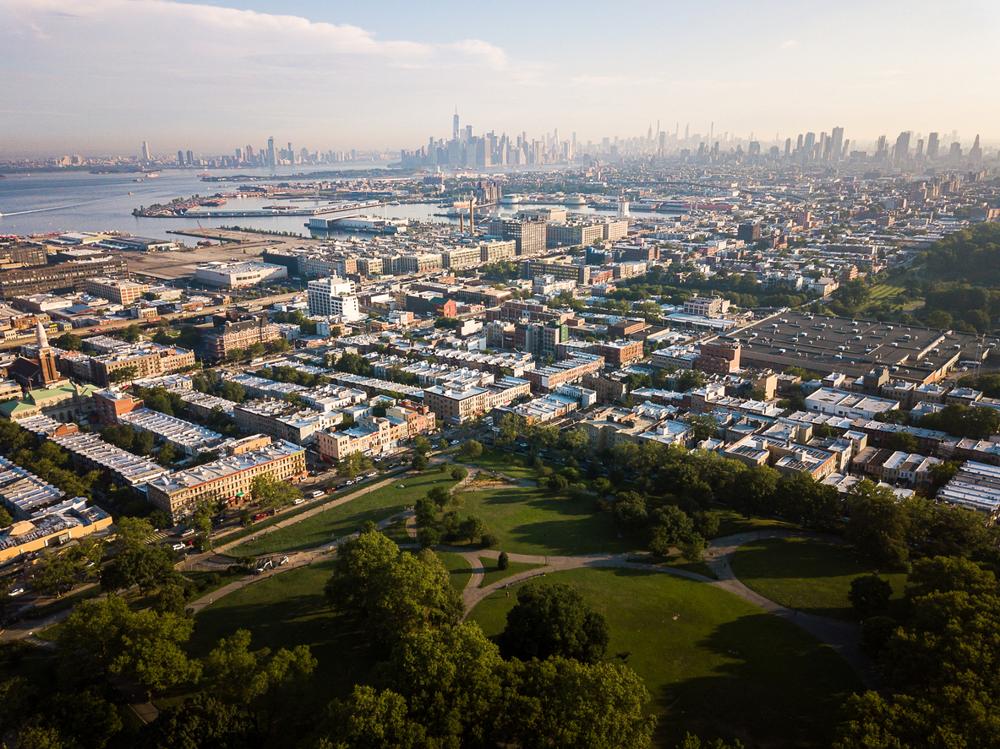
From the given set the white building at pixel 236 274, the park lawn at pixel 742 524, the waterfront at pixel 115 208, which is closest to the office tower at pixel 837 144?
the waterfront at pixel 115 208

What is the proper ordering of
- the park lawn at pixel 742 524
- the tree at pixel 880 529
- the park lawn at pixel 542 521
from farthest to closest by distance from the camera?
1. the park lawn at pixel 742 524
2. the park lawn at pixel 542 521
3. the tree at pixel 880 529

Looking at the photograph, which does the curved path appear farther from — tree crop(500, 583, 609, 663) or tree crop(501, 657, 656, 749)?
tree crop(501, 657, 656, 749)

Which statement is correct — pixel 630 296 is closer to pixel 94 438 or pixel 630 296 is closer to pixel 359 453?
pixel 359 453

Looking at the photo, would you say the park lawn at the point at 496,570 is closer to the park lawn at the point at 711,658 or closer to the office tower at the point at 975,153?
the park lawn at the point at 711,658

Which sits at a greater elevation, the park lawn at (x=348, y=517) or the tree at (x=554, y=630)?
the tree at (x=554, y=630)

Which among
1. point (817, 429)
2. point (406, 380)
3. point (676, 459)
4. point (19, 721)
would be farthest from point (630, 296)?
point (19, 721)

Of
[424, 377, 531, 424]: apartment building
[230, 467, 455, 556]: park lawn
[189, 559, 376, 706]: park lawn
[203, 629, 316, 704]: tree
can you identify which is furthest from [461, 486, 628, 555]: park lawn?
[203, 629, 316, 704]: tree
